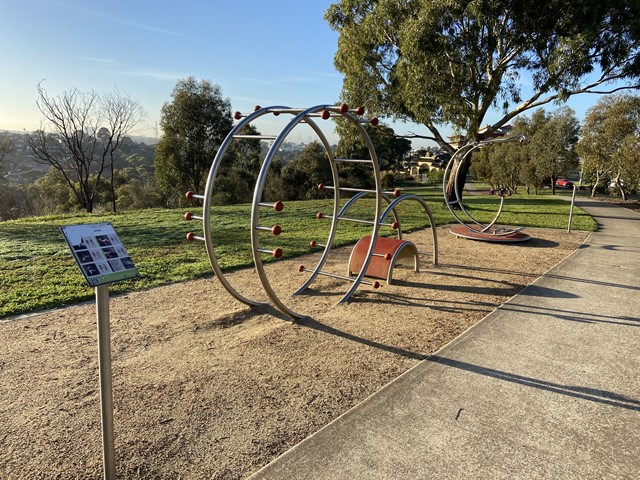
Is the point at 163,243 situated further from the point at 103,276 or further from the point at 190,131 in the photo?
the point at 190,131

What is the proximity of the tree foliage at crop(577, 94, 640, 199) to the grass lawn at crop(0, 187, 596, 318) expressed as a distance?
265 inches

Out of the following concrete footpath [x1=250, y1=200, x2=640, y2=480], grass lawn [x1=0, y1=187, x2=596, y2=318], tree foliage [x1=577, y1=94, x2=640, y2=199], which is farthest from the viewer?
tree foliage [x1=577, y1=94, x2=640, y2=199]

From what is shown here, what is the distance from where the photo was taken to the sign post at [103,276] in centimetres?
213

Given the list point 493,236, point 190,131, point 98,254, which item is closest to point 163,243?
point 98,254

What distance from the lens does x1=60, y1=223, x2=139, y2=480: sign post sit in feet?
7.00

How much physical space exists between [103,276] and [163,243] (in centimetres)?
676

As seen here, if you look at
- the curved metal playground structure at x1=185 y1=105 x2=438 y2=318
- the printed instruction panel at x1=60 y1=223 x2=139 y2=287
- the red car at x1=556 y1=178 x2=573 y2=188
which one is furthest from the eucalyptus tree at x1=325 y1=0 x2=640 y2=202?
the red car at x1=556 y1=178 x2=573 y2=188

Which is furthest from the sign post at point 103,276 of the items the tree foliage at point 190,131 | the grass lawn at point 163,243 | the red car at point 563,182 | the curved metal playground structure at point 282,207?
the red car at point 563,182

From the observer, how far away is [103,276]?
7.07 feet

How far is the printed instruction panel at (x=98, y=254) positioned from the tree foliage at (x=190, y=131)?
21.2 m

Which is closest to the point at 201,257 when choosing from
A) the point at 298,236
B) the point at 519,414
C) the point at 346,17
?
the point at 298,236

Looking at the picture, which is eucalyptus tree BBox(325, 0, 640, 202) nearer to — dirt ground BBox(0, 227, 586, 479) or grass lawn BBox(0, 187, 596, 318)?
grass lawn BBox(0, 187, 596, 318)

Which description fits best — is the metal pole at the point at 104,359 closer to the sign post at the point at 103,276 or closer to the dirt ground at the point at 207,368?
the sign post at the point at 103,276

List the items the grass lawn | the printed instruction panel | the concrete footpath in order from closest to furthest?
the printed instruction panel → the concrete footpath → the grass lawn
